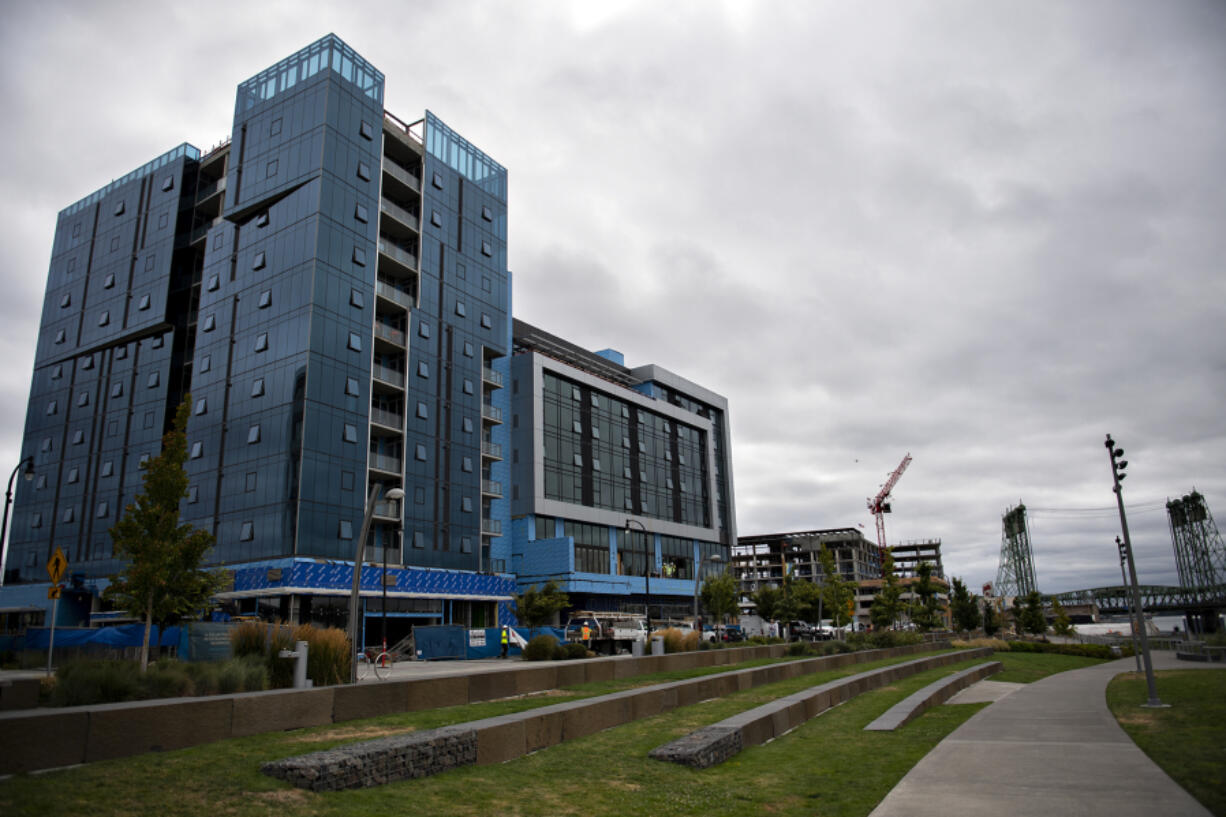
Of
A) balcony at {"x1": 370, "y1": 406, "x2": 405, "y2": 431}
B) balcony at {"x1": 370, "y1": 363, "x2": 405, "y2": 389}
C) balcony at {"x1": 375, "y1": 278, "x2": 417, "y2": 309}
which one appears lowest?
balcony at {"x1": 370, "y1": 406, "x2": 405, "y2": 431}

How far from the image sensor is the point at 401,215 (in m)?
56.6

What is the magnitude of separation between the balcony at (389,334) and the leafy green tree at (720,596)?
32307 millimetres

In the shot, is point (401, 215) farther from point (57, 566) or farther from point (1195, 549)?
point (1195, 549)

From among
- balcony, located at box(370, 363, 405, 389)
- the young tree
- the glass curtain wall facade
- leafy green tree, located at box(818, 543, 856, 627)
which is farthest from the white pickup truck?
leafy green tree, located at box(818, 543, 856, 627)

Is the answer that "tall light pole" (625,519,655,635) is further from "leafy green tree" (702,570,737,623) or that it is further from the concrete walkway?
the concrete walkway

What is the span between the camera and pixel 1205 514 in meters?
146

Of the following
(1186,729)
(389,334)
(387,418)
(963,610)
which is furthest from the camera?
(963,610)

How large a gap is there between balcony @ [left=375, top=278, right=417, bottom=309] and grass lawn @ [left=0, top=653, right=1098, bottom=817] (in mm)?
43415

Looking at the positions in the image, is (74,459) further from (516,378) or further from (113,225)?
(516,378)

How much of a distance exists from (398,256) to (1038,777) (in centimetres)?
5262

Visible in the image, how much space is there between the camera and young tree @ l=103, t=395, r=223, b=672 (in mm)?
27062

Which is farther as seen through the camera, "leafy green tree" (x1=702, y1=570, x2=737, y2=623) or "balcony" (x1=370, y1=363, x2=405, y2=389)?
"leafy green tree" (x1=702, y1=570, x2=737, y2=623)

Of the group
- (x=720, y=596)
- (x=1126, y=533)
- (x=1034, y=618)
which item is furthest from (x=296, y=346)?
(x=1034, y=618)

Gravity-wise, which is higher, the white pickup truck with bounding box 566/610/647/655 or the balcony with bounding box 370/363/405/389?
the balcony with bounding box 370/363/405/389
